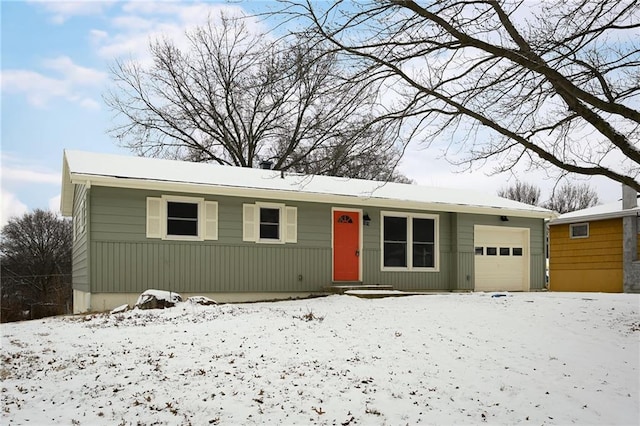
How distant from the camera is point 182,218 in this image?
1280cm

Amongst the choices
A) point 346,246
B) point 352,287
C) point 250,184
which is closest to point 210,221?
point 250,184

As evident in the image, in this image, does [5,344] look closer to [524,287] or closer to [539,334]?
[539,334]

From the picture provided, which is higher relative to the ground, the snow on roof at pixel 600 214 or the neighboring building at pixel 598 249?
the snow on roof at pixel 600 214

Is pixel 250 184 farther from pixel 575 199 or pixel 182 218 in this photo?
pixel 575 199

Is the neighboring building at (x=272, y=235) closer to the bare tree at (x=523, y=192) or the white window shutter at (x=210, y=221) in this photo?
the white window shutter at (x=210, y=221)

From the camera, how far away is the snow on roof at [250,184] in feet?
39.7

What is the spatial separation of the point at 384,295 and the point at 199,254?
4.51m

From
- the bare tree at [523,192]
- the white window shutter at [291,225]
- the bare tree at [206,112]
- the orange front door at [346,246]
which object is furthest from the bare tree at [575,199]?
the white window shutter at [291,225]

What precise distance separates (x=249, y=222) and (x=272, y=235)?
2.34ft

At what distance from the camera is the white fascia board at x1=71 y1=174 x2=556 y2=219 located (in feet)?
38.6

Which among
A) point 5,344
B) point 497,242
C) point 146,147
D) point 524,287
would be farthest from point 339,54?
point 146,147

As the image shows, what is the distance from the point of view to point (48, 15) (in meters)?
9.19

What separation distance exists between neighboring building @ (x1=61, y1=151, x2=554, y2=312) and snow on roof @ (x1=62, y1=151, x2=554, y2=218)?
4 cm

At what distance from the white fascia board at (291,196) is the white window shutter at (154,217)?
33 centimetres
